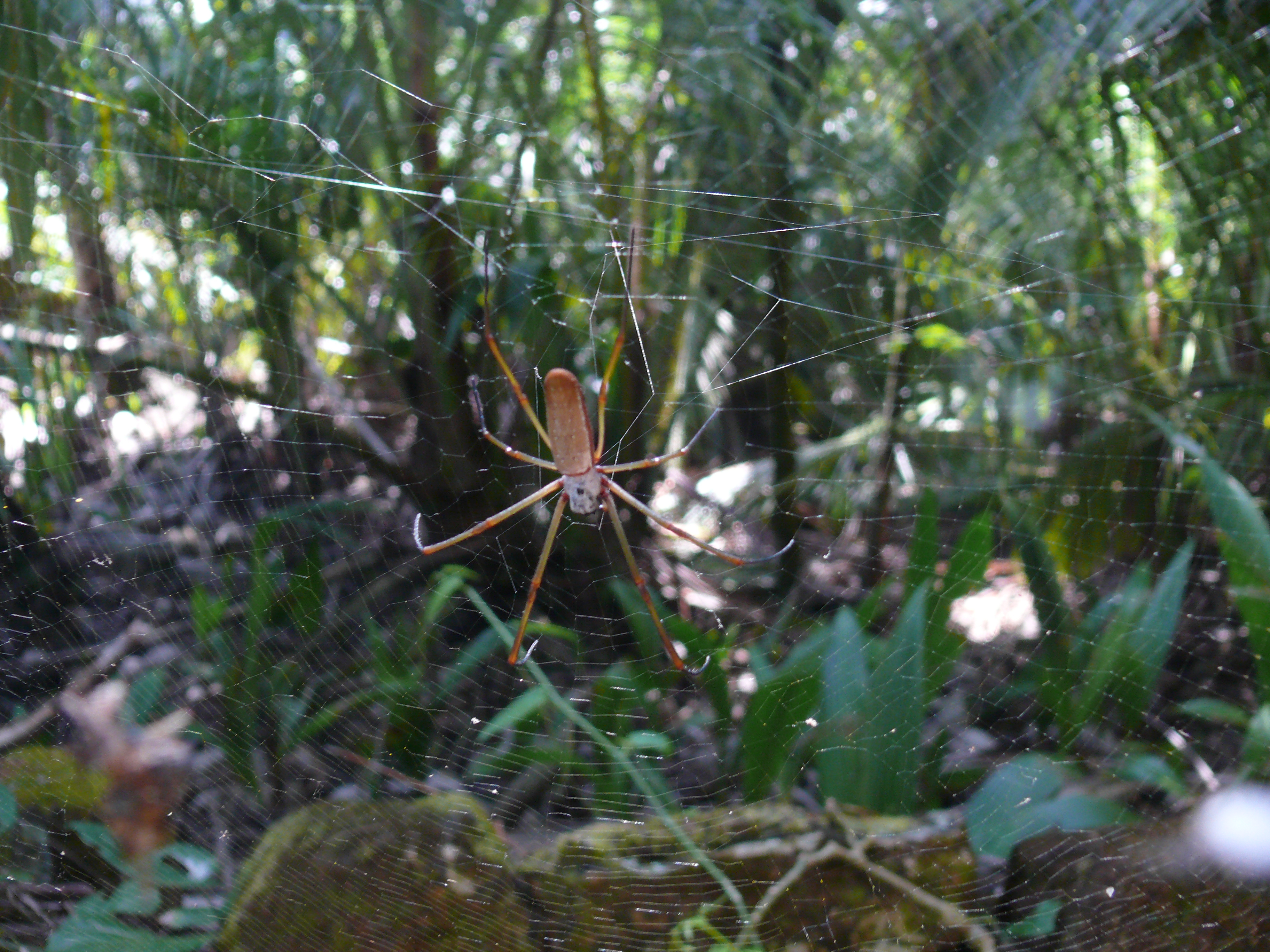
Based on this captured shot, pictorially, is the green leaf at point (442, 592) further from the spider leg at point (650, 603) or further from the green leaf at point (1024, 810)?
the green leaf at point (1024, 810)

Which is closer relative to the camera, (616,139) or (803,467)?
(616,139)

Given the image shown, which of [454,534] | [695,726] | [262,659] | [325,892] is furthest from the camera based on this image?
[454,534]

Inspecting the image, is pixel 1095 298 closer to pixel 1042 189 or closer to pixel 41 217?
pixel 1042 189

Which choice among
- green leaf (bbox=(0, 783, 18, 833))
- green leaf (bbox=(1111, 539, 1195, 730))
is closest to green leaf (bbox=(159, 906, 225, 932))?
green leaf (bbox=(0, 783, 18, 833))

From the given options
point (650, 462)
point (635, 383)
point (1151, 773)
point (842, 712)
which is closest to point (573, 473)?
point (650, 462)

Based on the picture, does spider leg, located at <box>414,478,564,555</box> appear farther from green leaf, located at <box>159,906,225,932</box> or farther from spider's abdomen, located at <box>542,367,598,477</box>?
green leaf, located at <box>159,906,225,932</box>

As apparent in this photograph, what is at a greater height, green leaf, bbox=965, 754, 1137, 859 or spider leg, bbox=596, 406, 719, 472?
spider leg, bbox=596, 406, 719, 472

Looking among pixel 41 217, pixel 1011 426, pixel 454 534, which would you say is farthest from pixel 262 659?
pixel 1011 426
